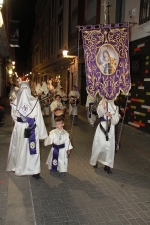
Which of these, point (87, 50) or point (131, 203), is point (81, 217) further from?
point (87, 50)

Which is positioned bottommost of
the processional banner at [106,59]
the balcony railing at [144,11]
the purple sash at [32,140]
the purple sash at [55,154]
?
the purple sash at [55,154]

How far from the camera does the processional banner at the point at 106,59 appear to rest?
17.1 feet

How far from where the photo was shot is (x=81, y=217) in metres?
3.52

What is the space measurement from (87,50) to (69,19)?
17.2 meters

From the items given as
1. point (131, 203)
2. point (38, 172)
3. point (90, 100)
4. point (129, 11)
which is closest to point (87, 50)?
point (38, 172)

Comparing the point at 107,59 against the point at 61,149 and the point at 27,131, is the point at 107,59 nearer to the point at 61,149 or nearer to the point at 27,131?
the point at 61,149

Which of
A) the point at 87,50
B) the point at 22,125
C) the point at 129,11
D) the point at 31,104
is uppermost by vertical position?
the point at 129,11

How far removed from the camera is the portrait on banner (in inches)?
206

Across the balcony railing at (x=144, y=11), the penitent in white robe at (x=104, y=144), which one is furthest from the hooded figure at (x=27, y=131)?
the balcony railing at (x=144, y=11)

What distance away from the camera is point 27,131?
15.4 feet

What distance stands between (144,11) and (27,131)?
7.39 meters

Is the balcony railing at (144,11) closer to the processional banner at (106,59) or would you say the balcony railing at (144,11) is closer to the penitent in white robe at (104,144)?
the processional banner at (106,59)

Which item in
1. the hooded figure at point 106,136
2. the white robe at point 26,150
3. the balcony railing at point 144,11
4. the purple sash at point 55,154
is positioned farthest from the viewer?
the balcony railing at point 144,11

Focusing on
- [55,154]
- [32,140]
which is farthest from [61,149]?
[32,140]
